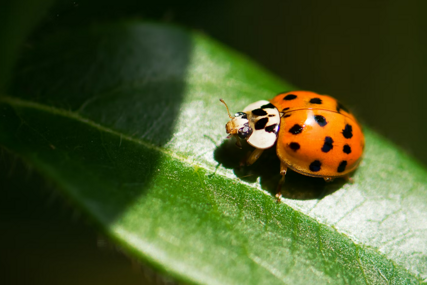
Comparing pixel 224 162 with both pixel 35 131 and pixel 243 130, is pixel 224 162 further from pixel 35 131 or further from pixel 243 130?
pixel 35 131

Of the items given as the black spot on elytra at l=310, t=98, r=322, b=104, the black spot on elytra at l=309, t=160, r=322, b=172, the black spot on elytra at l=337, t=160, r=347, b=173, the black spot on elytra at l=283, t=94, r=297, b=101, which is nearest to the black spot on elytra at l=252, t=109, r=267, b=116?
the black spot on elytra at l=283, t=94, r=297, b=101

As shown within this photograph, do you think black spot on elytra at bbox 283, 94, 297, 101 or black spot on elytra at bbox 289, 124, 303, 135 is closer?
black spot on elytra at bbox 289, 124, 303, 135

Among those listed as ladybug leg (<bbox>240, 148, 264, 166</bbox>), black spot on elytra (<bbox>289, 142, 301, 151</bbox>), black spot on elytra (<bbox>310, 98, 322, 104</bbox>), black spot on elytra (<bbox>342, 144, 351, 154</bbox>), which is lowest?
ladybug leg (<bbox>240, 148, 264, 166</bbox>)

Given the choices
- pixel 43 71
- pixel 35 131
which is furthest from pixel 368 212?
pixel 43 71

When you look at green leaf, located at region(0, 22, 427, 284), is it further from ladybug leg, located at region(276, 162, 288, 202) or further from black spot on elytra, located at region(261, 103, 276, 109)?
black spot on elytra, located at region(261, 103, 276, 109)

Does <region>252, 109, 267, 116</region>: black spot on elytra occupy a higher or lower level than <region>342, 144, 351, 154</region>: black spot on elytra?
lower

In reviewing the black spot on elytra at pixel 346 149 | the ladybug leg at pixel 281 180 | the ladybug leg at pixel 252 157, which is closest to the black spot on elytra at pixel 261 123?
the ladybug leg at pixel 252 157

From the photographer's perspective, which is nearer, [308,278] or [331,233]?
[308,278]

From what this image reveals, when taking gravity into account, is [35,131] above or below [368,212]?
below
